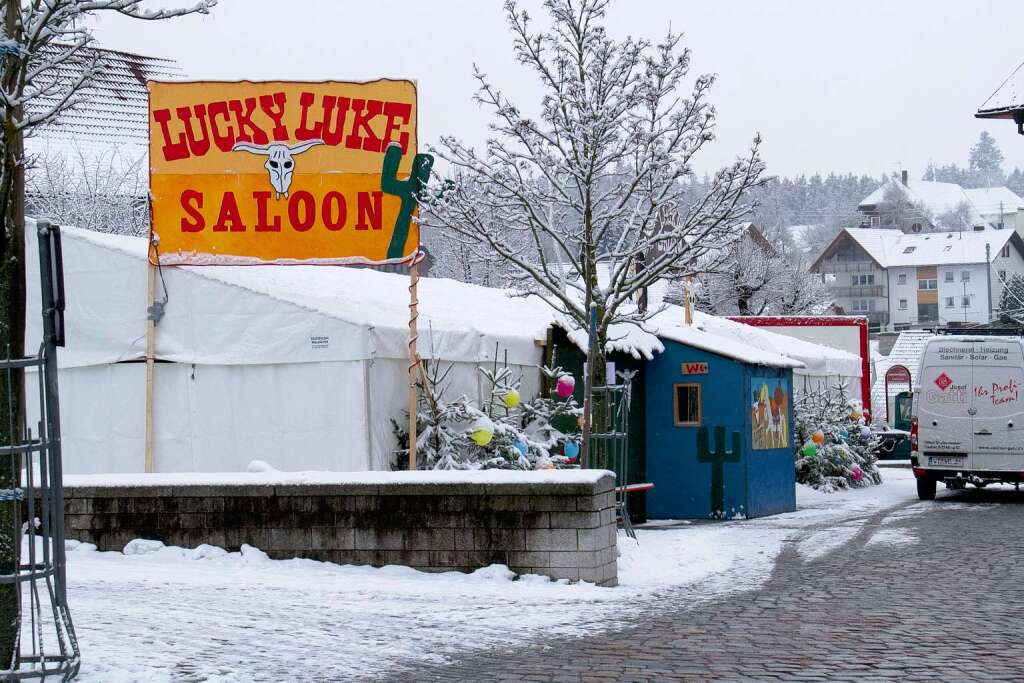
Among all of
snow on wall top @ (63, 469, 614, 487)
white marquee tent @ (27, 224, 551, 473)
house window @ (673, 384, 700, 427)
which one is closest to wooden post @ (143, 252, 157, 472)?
white marquee tent @ (27, 224, 551, 473)

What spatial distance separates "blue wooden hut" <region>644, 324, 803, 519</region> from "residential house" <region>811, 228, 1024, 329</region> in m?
96.6

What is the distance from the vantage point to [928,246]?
118938mm

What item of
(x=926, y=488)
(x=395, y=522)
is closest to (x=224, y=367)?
(x=395, y=522)

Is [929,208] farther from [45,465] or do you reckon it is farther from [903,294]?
[45,465]

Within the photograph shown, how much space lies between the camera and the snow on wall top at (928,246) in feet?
378

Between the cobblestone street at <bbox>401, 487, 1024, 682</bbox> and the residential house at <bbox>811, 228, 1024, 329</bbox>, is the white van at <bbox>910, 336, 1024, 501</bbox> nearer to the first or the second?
the cobblestone street at <bbox>401, 487, 1024, 682</bbox>

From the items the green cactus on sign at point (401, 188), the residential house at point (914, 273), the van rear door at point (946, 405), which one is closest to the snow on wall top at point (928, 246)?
the residential house at point (914, 273)

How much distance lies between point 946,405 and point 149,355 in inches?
547

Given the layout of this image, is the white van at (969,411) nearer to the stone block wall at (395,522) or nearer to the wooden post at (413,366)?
the wooden post at (413,366)

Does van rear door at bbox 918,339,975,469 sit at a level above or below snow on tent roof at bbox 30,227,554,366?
below

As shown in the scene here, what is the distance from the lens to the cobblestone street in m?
8.52

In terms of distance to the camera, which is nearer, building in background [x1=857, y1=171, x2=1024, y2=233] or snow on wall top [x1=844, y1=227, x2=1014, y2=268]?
snow on wall top [x1=844, y1=227, x2=1014, y2=268]

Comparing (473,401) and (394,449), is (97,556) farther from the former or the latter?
(473,401)

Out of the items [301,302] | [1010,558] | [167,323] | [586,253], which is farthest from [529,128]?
[1010,558]
